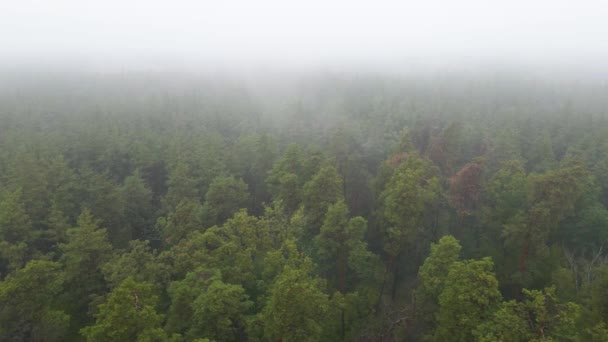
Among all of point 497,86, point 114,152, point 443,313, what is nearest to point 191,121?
point 114,152

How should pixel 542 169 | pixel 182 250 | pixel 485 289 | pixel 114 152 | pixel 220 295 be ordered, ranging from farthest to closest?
pixel 114 152 → pixel 542 169 → pixel 182 250 → pixel 220 295 → pixel 485 289

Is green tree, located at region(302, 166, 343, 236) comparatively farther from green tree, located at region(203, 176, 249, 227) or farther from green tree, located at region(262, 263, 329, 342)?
green tree, located at region(262, 263, 329, 342)

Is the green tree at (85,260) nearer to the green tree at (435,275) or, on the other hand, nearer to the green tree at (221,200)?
the green tree at (221,200)

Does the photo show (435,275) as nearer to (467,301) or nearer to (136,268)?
(467,301)

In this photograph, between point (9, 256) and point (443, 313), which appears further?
point (9, 256)

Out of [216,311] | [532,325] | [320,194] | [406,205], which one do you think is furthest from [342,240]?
[532,325]

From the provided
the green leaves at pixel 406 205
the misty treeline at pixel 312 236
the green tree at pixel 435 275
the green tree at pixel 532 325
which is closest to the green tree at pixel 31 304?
the misty treeline at pixel 312 236

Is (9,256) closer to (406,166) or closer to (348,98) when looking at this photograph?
(406,166)

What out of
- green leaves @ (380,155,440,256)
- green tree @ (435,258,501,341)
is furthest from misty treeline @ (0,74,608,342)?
green leaves @ (380,155,440,256)

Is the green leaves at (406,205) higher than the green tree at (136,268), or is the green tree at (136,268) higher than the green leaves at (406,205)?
the green leaves at (406,205)
